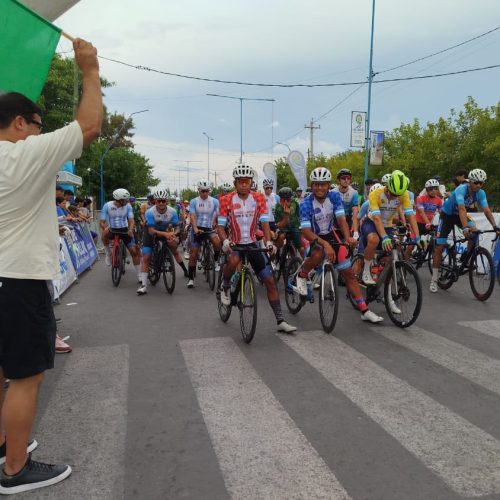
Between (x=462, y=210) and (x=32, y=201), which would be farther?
(x=462, y=210)

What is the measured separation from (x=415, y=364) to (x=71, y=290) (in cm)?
730

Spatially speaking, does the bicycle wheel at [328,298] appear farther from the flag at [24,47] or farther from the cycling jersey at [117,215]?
the cycling jersey at [117,215]

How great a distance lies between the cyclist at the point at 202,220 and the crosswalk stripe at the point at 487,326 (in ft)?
16.9

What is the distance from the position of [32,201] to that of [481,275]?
25.1 ft

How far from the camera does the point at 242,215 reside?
249 inches

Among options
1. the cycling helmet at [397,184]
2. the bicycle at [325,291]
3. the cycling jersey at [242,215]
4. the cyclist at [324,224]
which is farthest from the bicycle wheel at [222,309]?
the cycling helmet at [397,184]

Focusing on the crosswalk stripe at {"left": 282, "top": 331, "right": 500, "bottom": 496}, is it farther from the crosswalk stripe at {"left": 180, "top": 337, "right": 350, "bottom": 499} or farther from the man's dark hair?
the man's dark hair

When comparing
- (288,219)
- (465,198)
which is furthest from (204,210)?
(465,198)

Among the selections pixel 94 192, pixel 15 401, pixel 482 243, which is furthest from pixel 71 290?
pixel 94 192

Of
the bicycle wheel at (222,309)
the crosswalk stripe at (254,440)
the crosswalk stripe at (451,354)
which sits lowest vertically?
the crosswalk stripe at (254,440)

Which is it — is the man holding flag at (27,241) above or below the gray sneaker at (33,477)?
above

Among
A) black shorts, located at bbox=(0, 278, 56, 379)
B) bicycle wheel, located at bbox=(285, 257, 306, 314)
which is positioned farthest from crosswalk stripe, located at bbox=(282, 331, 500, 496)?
black shorts, located at bbox=(0, 278, 56, 379)

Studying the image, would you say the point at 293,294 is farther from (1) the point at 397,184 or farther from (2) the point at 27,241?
(2) the point at 27,241

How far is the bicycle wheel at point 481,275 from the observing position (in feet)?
26.3
